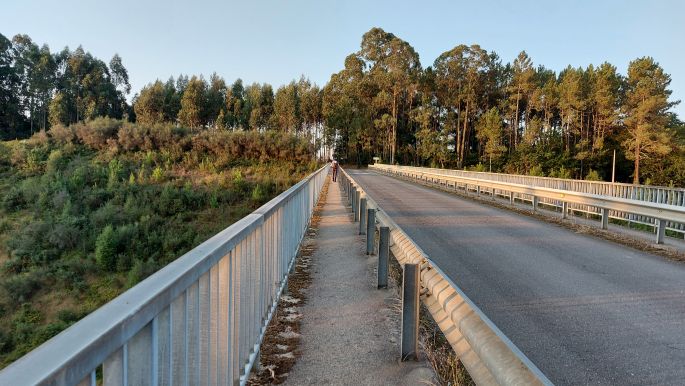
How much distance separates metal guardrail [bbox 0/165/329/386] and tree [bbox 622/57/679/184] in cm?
5768

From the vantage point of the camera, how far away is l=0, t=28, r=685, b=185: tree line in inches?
2138

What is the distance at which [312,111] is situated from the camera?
92.8m

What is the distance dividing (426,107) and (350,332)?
72494 mm

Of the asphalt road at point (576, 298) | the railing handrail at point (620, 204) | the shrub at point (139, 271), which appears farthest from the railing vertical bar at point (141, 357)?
the shrub at point (139, 271)

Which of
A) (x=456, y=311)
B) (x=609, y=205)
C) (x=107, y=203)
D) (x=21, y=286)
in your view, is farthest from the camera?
(x=107, y=203)

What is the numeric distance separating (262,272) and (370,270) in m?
3.17

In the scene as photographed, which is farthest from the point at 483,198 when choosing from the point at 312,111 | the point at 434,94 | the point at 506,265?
the point at 312,111

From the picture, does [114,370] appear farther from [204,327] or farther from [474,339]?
[474,339]

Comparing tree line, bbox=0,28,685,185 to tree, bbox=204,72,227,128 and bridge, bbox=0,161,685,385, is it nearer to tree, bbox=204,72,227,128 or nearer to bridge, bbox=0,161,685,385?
tree, bbox=204,72,227,128

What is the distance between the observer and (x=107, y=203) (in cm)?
3659

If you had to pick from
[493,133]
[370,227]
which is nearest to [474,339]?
[370,227]

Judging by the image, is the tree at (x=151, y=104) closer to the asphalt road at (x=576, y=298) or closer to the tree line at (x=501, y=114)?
the tree line at (x=501, y=114)

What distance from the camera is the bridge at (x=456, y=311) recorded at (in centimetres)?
134

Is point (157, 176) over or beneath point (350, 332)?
beneath
